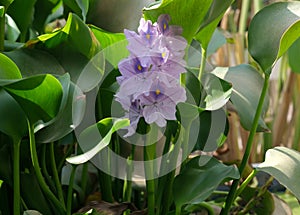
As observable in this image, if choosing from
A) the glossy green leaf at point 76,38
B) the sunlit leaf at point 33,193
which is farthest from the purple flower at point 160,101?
the sunlit leaf at point 33,193

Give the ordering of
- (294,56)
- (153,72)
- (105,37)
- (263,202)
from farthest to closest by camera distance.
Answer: (294,56), (263,202), (105,37), (153,72)

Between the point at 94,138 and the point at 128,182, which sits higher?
the point at 94,138

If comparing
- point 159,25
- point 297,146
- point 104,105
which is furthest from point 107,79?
point 297,146

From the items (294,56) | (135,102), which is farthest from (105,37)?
(294,56)

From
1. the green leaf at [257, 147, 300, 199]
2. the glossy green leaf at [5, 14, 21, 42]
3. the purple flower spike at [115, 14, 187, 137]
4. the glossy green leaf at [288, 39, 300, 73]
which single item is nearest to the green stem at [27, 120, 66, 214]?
the purple flower spike at [115, 14, 187, 137]

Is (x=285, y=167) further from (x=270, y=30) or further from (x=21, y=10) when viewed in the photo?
(x=21, y=10)

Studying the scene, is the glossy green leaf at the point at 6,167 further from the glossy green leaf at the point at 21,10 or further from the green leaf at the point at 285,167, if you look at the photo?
the green leaf at the point at 285,167

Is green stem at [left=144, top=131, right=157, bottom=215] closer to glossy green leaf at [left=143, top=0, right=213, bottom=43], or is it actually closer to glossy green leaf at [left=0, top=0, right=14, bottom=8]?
glossy green leaf at [left=143, top=0, right=213, bottom=43]
